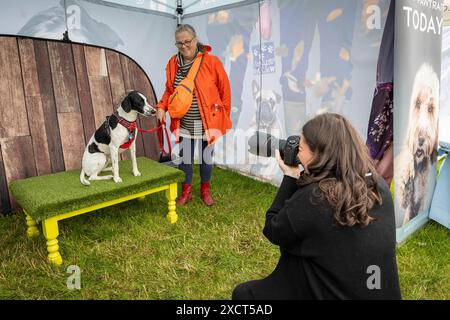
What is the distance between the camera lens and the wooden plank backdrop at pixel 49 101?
310cm

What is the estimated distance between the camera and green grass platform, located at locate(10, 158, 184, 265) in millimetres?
2258

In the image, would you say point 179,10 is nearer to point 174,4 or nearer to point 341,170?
point 174,4

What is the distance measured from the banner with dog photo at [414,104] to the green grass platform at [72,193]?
1819 mm

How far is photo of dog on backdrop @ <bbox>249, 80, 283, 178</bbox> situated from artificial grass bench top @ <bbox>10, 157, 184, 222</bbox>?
1389mm

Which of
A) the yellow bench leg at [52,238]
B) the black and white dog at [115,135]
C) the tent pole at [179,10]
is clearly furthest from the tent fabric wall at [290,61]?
the yellow bench leg at [52,238]

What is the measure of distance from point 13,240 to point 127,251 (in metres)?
0.99

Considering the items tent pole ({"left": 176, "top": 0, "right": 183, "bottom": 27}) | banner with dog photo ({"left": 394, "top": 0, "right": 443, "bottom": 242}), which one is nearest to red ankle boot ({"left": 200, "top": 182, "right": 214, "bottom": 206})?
banner with dog photo ({"left": 394, "top": 0, "right": 443, "bottom": 242})

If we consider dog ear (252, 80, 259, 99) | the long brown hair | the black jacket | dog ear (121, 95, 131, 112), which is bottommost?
the black jacket

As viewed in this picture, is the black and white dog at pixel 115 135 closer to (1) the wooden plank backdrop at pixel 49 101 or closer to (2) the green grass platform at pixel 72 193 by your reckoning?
(2) the green grass platform at pixel 72 193

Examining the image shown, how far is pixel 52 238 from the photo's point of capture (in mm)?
2307

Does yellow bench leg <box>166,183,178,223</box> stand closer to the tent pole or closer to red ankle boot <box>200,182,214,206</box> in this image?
red ankle boot <box>200,182,214,206</box>

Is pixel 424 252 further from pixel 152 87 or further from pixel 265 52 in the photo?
pixel 152 87

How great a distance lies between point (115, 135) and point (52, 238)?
89cm

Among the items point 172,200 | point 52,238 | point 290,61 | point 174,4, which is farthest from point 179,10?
point 52,238
